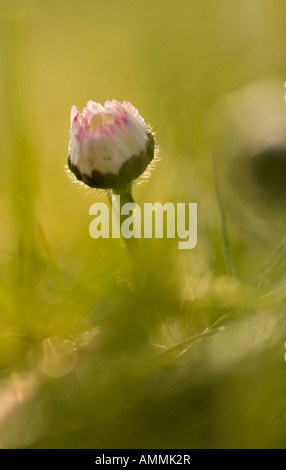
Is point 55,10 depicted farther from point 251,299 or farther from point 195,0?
point 251,299

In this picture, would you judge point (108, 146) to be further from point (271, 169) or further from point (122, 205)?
point (271, 169)

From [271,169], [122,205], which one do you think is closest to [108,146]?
[122,205]

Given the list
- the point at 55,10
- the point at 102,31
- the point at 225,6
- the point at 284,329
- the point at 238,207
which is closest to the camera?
the point at 284,329

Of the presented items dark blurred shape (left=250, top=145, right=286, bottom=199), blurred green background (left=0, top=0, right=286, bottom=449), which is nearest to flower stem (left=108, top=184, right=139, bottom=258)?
blurred green background (left=0, top=0, right=286, bottom=449)

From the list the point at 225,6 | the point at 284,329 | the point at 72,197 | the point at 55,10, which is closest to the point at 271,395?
the point at 284,329

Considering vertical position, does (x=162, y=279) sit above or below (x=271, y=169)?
below

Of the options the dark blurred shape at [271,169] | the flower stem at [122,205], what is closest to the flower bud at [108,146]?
the flower stem at [122,205]

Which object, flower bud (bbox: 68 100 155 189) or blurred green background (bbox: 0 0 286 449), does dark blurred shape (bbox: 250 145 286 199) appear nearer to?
blurred green background (bbox: 0 0 286 449)
